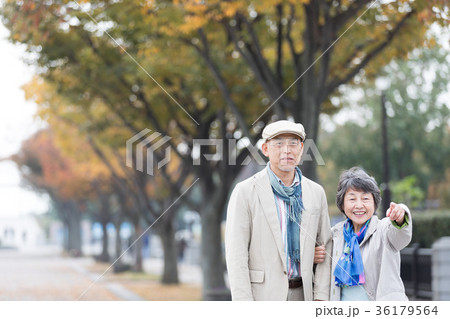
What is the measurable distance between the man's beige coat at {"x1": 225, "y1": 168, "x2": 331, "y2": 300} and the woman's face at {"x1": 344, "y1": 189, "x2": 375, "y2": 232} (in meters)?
0.19

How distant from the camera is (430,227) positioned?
1529 cm

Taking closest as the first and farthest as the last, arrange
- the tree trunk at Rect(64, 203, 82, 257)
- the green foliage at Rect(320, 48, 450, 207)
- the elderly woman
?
the elderly woman < the green foliage at Rect(320, 48, 450, 207) < the tree trunk at Rect(64, 203, 82, 257)

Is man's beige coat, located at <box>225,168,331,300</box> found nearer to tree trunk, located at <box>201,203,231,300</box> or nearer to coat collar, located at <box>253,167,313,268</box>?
coat collar, located at <box>253,167,313,268</box>

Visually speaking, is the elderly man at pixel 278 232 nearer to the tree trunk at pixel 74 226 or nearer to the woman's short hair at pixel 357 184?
the woman's short hair at pixel 357 184

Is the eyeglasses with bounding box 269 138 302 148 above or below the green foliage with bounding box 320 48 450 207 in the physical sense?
below

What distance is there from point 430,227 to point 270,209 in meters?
12.2

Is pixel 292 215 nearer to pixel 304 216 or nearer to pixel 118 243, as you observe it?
pixel 304 216

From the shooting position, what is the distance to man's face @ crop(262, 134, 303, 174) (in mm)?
3967

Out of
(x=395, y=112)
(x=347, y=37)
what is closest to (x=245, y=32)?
(x=347, y=37)

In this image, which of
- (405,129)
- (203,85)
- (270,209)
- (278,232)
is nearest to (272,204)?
(270,209)

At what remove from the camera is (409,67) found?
30562 mm

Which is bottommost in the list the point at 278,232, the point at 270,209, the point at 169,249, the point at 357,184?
the point at 278,232

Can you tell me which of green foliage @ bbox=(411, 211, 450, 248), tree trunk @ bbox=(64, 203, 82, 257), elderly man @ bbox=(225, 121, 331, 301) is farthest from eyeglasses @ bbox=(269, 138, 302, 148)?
tree trunk @ bbox=(64, 203, 82, 257)
